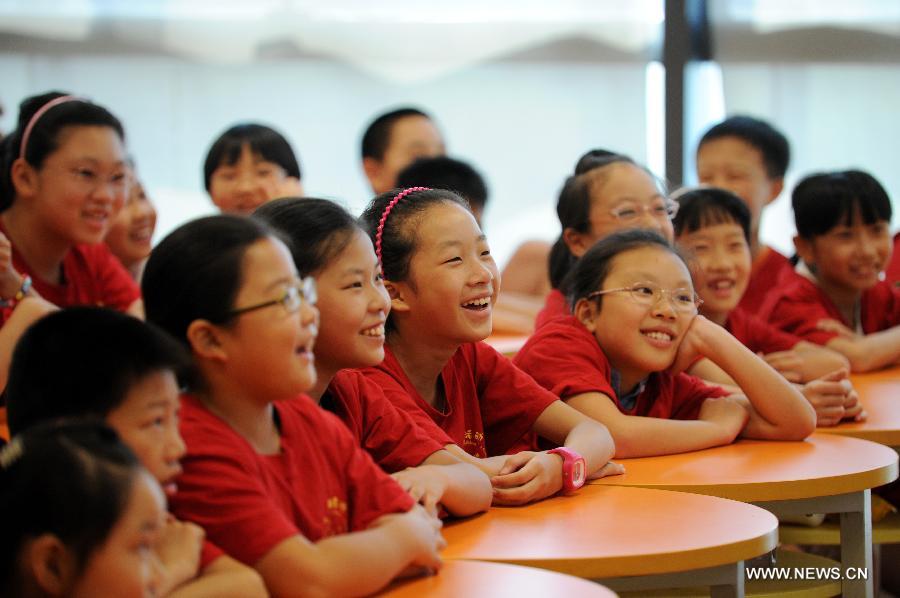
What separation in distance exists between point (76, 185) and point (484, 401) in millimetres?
1287

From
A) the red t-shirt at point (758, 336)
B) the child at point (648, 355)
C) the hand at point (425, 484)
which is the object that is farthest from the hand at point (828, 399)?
the hand at point (425, 484)

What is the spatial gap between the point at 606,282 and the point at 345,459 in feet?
3.35

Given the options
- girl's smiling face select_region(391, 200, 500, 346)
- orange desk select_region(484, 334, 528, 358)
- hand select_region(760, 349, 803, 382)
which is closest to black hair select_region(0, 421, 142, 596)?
girl's smiling face select_region(391, 200, 500, 346)

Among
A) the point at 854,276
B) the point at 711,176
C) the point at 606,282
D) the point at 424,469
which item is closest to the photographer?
the point at 424,469

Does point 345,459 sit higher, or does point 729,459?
point 345,459

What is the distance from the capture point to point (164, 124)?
592 centimetres

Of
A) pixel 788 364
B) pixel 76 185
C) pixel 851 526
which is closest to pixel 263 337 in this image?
pixel 851 526

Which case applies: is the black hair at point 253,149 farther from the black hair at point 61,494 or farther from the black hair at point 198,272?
the black hair at point 61,494

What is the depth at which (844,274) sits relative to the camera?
3.55 m

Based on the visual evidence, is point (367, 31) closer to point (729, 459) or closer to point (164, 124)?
point (164, 124)

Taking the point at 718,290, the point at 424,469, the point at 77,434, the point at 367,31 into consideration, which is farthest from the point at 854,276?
the point at 367,31

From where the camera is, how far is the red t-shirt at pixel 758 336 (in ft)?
10.5

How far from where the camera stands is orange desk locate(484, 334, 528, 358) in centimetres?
373

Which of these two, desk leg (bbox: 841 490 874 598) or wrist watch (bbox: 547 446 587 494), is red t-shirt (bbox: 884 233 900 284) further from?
wrist watch (bbox: 547 446 587 494)
